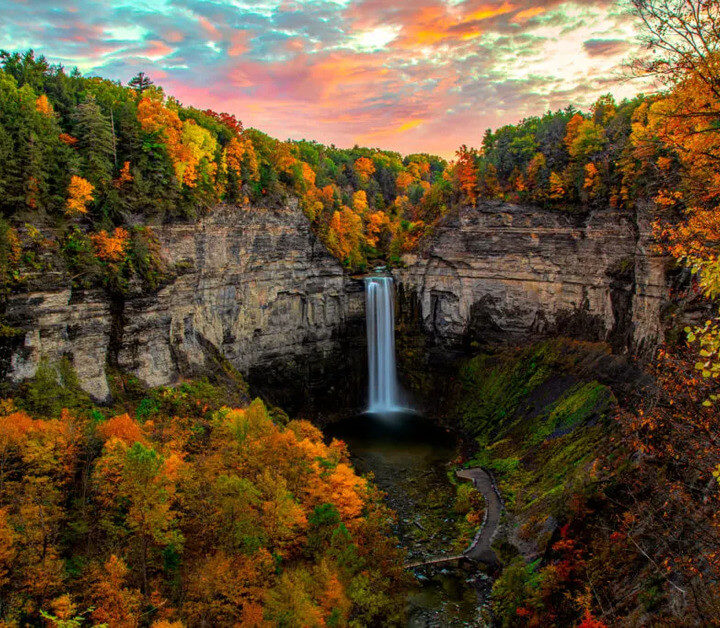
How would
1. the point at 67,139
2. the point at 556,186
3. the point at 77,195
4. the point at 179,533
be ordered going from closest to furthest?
1. the point at 179,533
2. the point at 77,195
3. the point at 67,139
4. the point at 556,186

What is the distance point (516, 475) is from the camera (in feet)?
125

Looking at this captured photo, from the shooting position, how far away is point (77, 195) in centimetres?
3300

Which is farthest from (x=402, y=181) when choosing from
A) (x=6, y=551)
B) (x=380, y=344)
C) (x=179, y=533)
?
Answer: (x=6, y=551)

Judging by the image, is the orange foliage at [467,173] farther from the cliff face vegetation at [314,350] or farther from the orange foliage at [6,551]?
the orange foliage at [6,551]

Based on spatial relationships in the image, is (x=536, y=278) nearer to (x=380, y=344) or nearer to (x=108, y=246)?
(x=380, y=344)

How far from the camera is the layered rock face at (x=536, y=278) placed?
39.9m

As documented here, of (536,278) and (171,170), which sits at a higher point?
(171,170)

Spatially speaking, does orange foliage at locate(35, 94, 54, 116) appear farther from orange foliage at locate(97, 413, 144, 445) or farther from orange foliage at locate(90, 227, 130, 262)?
orange foliage at locate(97, 413, 144, 445)

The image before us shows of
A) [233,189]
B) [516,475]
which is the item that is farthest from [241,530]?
[233,189]

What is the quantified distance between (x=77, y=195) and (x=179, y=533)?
22.7 m

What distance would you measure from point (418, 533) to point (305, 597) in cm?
1569

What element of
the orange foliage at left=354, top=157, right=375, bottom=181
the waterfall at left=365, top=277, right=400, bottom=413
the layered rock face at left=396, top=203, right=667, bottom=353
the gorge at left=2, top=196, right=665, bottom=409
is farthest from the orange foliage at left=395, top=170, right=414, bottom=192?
the waterfall at left=365, top=277, right=400, bottom=413

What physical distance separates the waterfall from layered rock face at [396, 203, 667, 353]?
2662 millimetres

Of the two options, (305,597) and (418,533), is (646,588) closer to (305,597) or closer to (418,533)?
(305,597)
